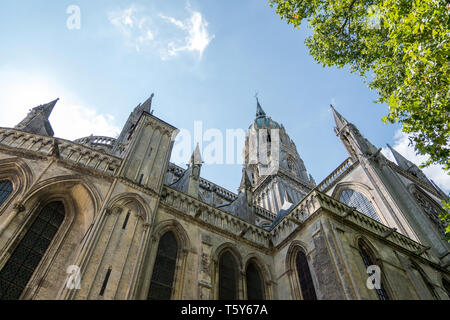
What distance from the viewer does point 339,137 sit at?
25250 millimetres

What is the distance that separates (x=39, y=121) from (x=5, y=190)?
614 centimetres

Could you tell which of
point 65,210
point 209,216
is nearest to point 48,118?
point 65,210

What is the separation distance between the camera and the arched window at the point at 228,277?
38.3ft

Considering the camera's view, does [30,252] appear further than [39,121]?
No

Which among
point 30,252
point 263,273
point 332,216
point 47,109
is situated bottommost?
point 30,252

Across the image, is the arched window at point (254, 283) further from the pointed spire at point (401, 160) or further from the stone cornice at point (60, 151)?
the pointed spire at point (401, 160)

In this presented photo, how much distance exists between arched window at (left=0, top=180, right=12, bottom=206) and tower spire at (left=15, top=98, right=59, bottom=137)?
4.67 meters

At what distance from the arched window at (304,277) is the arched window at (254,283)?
1755 millimetres

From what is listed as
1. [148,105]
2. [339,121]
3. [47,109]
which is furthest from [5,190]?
[339,121]

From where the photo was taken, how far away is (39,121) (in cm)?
1549

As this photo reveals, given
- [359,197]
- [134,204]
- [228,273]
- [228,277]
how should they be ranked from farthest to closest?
[359,197] → [228,273] → [228,277] → [134,204]

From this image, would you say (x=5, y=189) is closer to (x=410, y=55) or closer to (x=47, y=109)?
(x=47, y=109)
